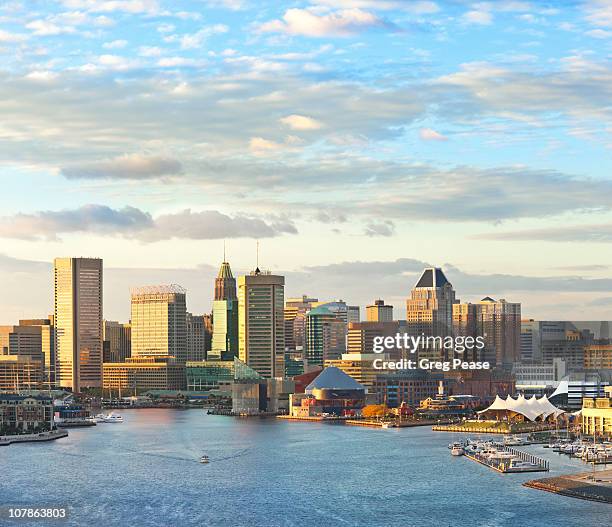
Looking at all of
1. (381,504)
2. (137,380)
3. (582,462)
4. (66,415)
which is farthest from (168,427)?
(137,380)

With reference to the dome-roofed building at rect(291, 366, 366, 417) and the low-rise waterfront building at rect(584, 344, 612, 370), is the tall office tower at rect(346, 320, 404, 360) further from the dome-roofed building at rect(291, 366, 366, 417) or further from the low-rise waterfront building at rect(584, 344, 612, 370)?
the dome-roofed building at rect(291, 366, 366, 417)

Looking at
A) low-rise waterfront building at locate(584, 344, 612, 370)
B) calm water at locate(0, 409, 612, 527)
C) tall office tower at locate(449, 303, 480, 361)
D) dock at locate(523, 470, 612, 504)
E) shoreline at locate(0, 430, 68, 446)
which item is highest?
tall office tower at locate(449, 303, 480, 361)

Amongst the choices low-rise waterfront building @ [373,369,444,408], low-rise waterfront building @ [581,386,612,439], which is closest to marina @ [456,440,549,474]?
low-rise waterfront building @ [581,386,612,439]

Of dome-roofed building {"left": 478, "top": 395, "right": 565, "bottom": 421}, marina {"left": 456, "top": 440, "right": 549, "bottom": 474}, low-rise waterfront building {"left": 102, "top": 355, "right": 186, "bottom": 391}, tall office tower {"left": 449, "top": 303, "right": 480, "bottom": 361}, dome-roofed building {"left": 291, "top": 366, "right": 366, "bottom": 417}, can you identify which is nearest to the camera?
marina {"left": 456, "top": 440, "right": 549, "bottom": 474}

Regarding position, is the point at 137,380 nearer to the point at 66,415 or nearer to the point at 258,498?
the point at 66,415

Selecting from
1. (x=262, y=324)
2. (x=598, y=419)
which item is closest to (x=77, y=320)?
(x=262, y=324)

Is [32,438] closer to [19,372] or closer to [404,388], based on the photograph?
[404,388]
